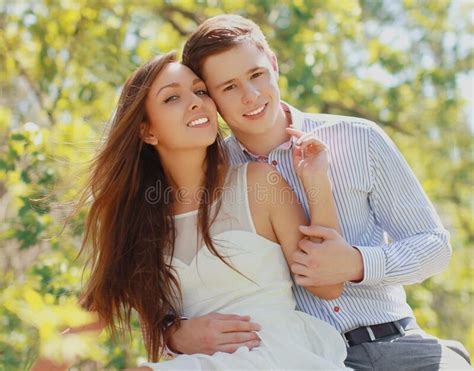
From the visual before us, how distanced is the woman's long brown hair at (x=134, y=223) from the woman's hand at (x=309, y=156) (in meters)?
0.32

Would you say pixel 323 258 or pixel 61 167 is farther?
pixel 61 167

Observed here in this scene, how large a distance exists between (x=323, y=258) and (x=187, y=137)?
0.66m

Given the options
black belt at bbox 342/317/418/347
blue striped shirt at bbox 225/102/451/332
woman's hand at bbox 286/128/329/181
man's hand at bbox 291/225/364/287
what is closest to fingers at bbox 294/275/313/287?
man's hand at bbox 291/225/364/287

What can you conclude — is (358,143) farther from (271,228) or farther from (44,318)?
(44,318)

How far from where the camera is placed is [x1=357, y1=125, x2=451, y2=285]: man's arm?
2.53 metres

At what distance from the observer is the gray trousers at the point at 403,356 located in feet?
8.20

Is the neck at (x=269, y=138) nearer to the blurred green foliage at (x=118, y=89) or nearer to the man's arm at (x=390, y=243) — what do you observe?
the man's arm at (x=390, y=243)

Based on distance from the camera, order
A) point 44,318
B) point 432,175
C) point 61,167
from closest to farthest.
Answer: point 44,318, point 61,167, point 432,175

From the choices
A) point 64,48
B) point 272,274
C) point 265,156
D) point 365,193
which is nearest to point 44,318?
point 272,274

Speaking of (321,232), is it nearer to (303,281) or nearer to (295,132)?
(303,281)

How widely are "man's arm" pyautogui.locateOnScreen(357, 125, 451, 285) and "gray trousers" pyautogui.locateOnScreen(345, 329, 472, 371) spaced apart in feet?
0.69

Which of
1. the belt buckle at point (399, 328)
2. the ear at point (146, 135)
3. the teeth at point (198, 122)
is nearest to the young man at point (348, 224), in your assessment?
the belt buckle at point (399, 328)

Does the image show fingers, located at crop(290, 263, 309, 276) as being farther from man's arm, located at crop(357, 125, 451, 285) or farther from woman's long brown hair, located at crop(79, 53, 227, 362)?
woman's long brown hair, located at crop(79, 53, 227, 362)

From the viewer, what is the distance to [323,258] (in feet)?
8.11
